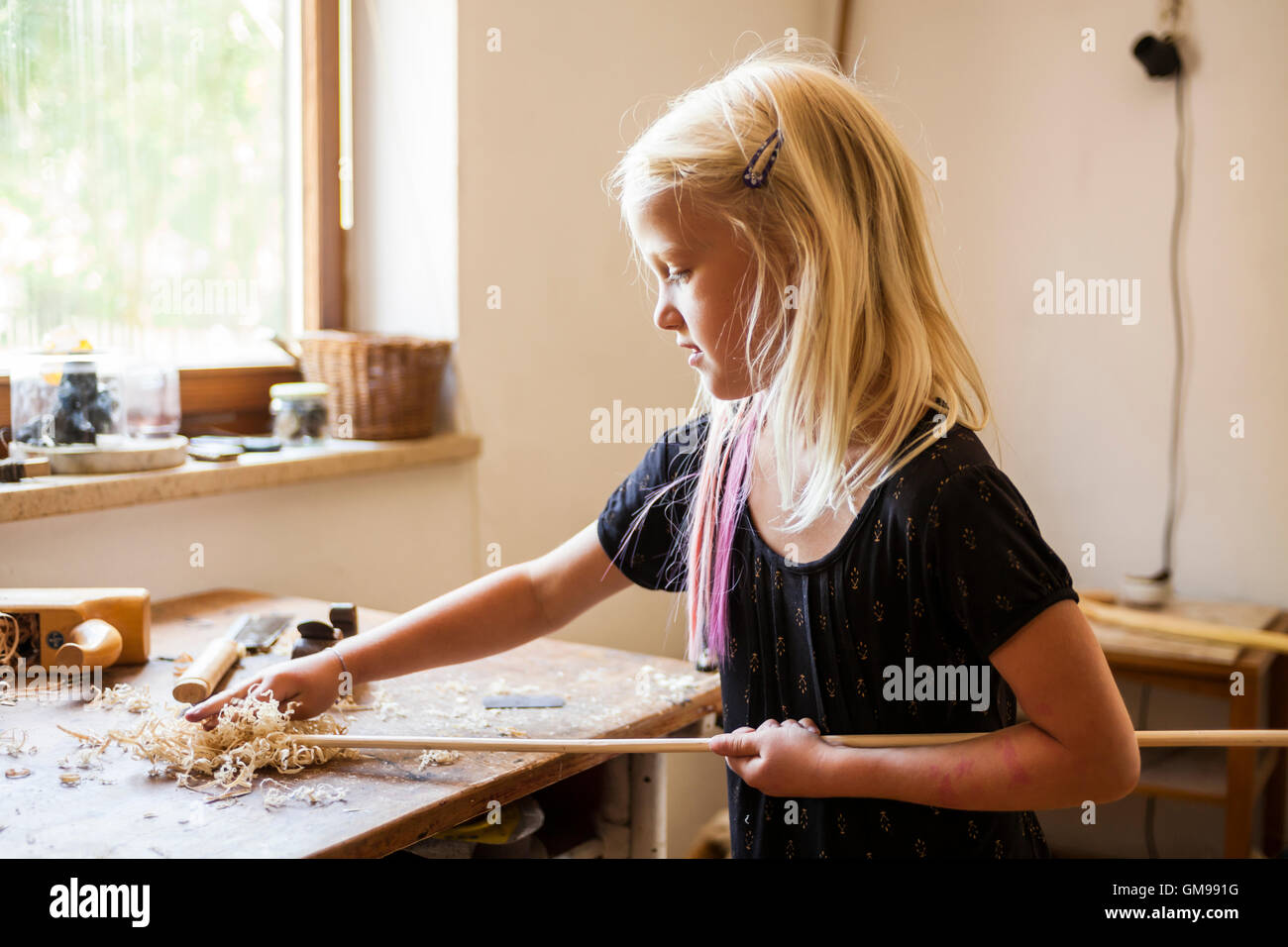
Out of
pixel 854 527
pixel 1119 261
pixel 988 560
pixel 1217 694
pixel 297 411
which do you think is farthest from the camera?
pixel 1119 261

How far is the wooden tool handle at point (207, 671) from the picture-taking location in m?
1.17

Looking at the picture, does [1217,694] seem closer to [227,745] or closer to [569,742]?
[569,742]

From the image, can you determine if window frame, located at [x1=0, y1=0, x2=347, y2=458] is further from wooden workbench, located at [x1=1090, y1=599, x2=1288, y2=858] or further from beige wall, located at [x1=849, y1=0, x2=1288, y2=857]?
wooden workbench, located at [x1=1090, y1=599, x2=1288, y2=858]

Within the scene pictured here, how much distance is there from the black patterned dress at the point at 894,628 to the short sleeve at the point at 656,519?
22 millimetres

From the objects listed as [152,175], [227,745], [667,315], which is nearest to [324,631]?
[227,745]

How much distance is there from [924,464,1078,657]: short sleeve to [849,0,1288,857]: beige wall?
1.42 metres

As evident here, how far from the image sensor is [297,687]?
1157 millimetres

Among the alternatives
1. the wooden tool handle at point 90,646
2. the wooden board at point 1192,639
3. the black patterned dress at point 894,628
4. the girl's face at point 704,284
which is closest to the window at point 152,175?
the wooden tool handle at point 90,646

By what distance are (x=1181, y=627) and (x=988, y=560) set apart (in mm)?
1440

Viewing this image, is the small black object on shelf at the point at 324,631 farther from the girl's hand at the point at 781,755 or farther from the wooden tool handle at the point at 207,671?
the girl's hand at the point at 781,755

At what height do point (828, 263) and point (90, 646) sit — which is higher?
point (828, 263)

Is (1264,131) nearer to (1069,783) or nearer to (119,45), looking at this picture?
(1069,783)

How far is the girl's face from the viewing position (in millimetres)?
1048
